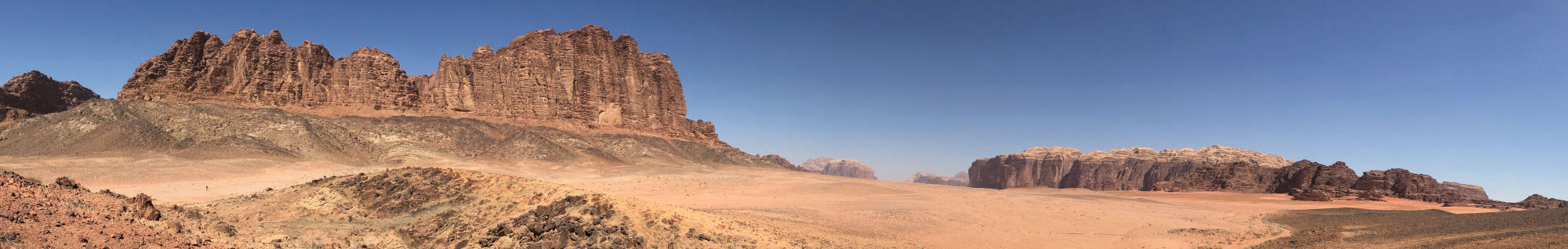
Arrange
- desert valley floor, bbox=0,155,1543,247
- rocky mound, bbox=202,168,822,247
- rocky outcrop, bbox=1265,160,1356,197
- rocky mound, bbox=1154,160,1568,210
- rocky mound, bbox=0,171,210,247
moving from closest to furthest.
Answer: rocky mound, bbox=0,171,210,247 → rocky mound, bbox=202,168,822,247 → desert valley floor, bbox=0,155,1543,247 → rocky mound, bbox=1154,160,1568,210 → rocky outcrop, bbox=1265,160,1356,197

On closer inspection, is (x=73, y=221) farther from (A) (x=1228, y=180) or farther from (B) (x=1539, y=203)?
(A) (x=1228, y=180)

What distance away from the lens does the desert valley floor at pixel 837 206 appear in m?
16.7

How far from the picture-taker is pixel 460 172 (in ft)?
63.3

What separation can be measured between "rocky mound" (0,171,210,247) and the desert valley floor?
2.69 m

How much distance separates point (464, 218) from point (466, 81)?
63.8m

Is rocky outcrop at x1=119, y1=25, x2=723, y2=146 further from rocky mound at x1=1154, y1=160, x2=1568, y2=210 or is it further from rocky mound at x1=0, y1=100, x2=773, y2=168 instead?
rocky mound at x1=1154, y1=160, x2=1568, y2=210

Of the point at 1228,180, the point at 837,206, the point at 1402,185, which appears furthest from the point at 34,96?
the point at 1402,185

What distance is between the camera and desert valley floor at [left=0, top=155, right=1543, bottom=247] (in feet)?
54.7

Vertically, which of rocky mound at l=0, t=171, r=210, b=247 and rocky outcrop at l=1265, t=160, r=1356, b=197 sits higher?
rocky outcrop at l=1265, t=160, r=1356, b=197

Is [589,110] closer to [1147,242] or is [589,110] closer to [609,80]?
[609,80]

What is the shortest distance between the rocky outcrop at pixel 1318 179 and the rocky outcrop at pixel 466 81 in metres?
60.6

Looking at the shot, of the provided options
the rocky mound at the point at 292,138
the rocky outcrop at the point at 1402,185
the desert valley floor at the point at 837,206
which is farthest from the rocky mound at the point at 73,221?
the rocky outcrop at the point at 1402,185

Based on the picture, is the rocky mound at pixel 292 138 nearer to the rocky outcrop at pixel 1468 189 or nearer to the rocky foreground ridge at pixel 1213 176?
the rocky foreground ridge at pixel 1213 176

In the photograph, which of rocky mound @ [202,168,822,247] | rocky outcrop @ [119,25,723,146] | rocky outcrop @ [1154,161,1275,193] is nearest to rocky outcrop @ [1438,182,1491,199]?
rocky outcrop @ [1154,161,1275,193]
